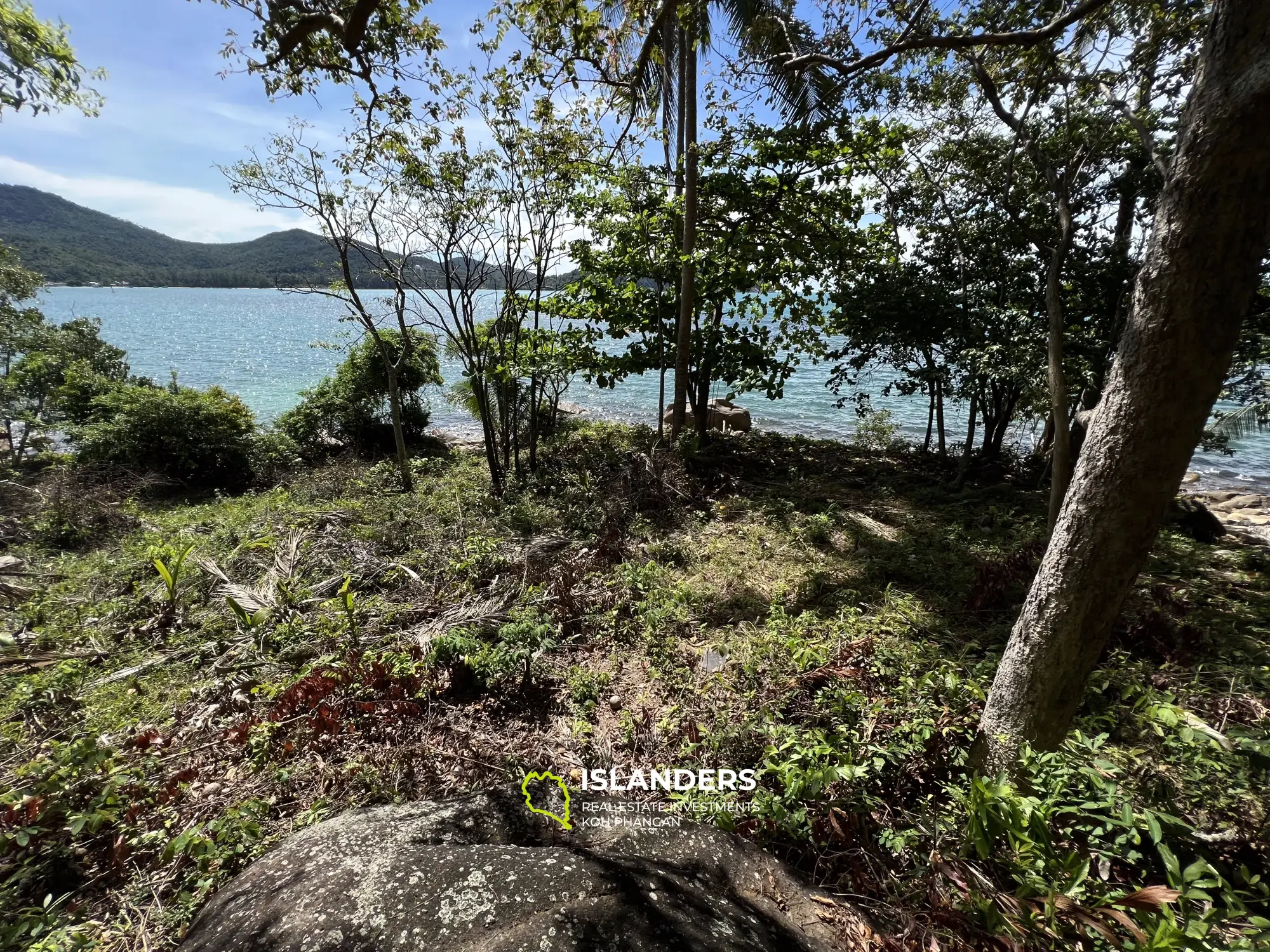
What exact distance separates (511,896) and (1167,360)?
3083mm

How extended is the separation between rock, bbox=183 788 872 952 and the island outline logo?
123mm

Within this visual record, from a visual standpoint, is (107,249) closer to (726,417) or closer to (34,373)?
(34,373)

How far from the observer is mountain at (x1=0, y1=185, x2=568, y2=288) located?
8556 cm

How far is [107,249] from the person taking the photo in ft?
362

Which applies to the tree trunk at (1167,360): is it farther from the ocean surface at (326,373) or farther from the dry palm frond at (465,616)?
the ocean surface at (326,373)

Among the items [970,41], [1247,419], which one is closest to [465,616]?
[970,41]

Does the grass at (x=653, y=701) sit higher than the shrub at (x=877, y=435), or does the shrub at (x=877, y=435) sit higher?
the shrub at (x=877, y=435)

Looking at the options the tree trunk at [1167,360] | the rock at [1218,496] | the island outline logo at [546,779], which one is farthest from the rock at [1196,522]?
the island outline logo at [546,779]

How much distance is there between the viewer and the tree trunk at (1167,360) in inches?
71.1

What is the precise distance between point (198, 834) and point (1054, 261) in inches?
297

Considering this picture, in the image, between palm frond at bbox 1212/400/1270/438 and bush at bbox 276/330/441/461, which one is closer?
palm frond at bbox 1212/400/1270/438

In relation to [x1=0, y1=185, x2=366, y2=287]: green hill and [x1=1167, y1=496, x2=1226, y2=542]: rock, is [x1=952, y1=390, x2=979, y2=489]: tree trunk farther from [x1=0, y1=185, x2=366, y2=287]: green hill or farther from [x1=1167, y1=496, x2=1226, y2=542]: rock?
[x1=0, y1=185, x2=366, y2=287]: green hill

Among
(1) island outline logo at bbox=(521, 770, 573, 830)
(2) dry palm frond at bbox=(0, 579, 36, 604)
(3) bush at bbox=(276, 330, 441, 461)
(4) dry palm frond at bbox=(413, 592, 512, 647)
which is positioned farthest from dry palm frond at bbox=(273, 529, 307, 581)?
(3) bush at bbox=(276, 330, 441, 461)

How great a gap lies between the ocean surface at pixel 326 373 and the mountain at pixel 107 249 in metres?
13.9
